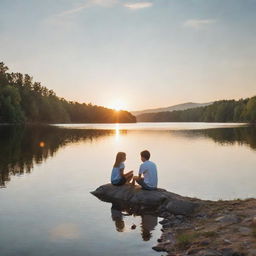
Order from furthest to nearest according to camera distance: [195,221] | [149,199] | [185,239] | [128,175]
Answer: [128,175], [149,199], [195,221], [185,239]

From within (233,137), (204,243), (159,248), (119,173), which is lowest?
(159,248)

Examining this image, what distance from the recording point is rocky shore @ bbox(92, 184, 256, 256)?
10250 millimetres

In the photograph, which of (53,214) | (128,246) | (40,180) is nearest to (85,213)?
(53,214)

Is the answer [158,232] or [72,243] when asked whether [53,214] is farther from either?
[158,232]

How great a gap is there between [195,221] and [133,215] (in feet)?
9.23

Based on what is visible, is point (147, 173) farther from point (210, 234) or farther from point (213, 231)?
point (210, 234)

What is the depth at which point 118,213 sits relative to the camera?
15.5 m

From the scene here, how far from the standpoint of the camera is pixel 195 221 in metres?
13.7

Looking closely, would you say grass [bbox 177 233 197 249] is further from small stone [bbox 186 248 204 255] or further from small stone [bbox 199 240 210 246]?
small stone [bbox 186 248 204 255]

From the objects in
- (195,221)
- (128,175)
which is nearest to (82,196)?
(128,175)

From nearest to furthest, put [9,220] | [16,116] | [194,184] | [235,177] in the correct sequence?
1. [9,220]
2. [194,184]
3. [235,177]
4. [16,116]

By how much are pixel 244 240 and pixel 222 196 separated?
31.5 ft

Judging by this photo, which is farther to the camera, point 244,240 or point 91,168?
point 91,168

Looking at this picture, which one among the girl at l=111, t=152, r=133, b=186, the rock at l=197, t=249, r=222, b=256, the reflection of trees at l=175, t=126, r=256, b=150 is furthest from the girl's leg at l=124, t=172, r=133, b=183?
the reflection of trees at l=175, t=126, r=256, b=150
